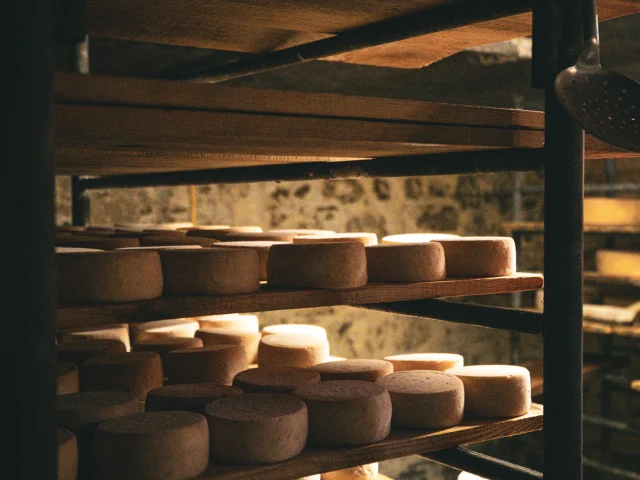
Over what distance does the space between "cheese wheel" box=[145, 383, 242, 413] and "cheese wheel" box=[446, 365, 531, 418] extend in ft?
1.80

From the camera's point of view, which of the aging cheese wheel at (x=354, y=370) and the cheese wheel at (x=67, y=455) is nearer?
the cheese wheel at (x=67, y=455)

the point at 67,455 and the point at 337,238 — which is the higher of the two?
the point at 337,238

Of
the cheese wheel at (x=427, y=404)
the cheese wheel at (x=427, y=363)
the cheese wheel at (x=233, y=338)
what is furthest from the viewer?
the cheese wheel at (x=233, y=338)

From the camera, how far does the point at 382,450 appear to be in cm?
151

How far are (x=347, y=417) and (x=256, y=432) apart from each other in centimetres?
22

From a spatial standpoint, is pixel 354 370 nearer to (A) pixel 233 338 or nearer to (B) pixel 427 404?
(B) pixel 427 404

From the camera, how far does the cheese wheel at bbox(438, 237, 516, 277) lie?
5.76 ft

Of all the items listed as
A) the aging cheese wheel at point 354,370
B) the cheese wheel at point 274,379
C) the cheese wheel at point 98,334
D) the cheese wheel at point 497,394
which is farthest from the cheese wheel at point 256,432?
the cheese wheel at point 98,334

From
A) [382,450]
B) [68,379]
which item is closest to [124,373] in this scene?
[68,379]

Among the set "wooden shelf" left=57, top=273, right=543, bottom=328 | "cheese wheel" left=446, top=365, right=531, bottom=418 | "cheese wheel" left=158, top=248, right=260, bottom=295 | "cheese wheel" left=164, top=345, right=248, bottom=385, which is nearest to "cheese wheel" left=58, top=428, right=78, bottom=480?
"wooden shelf" left=57, top=273, right=543, bottom=328

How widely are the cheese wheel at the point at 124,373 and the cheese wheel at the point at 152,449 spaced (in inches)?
15.8

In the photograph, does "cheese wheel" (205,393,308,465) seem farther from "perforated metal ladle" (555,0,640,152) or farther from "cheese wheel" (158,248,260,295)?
"perforated metal ladle" (555,0,640,152)

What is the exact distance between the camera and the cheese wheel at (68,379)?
5.37 feet

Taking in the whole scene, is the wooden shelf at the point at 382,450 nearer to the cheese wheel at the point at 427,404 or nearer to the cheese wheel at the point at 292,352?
the cheese wheel at the point at 427,404
